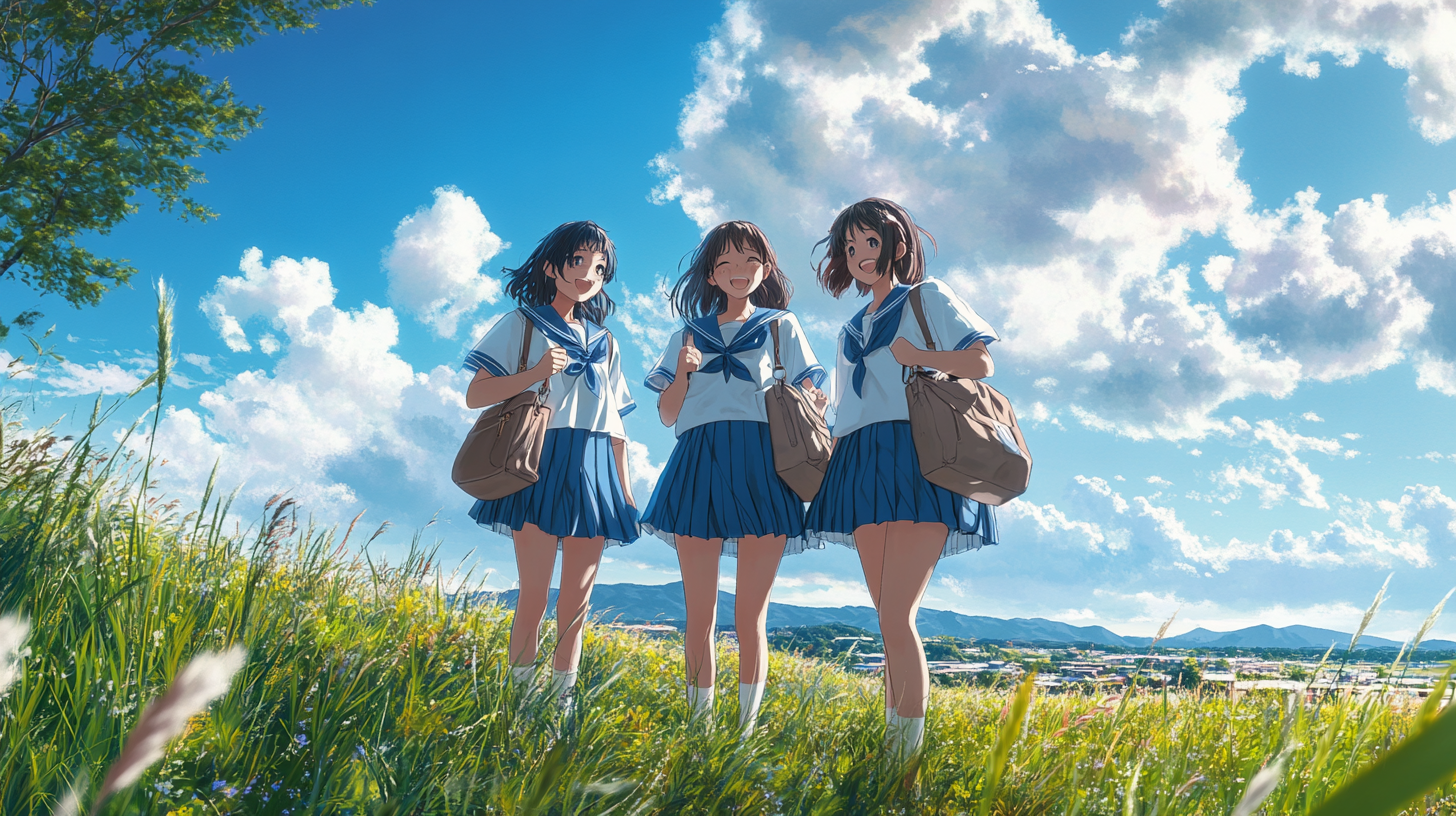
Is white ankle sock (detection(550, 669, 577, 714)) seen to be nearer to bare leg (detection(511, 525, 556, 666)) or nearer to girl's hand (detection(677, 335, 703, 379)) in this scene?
bare leg (detection(511, 525, 556, 666))

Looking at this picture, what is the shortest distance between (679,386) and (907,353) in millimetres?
1302

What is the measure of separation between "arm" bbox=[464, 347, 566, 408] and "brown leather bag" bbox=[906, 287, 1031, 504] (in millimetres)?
1794

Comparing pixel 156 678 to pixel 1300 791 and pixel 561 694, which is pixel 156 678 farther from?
pixel 1300 791

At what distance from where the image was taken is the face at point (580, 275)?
4566mm

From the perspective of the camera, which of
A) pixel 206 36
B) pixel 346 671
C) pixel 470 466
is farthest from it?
pixel 206 36

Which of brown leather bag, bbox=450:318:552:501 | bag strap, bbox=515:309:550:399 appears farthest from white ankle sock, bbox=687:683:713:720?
bag strap, bbox=515:309:550:399

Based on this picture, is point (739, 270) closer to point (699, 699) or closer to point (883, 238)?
point (883, 238)

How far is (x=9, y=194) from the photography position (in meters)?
14.0

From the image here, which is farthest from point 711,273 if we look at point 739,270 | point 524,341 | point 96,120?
point 96,120

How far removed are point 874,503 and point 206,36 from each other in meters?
15.6

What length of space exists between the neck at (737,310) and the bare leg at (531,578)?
156 cm

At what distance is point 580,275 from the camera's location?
15.0 ft

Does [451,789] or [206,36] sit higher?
[206,36]

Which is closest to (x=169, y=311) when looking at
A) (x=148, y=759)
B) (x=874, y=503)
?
(x=148, y=759)
